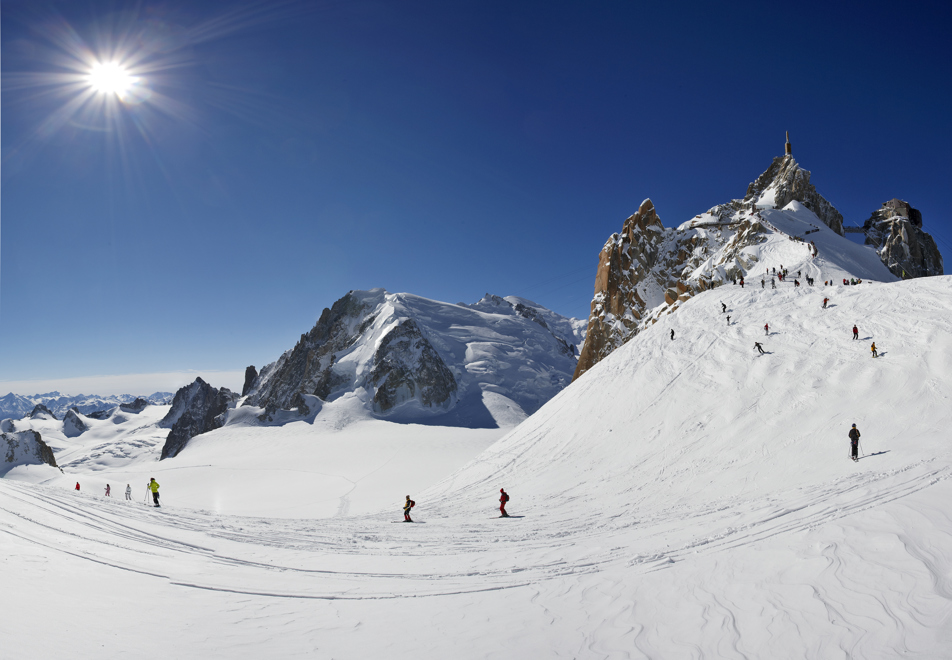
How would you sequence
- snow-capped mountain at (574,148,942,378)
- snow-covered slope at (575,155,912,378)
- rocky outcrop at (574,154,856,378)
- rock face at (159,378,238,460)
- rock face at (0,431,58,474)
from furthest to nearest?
rock face at (159,378,238,460) < rocky outcrop at (574,154,856,378) < snow-capped mountain at (574,148,942,378) < snow-covered slope at (575,155,912,378) < rock face at (0,431,58,474)

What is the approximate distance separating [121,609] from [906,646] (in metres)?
10.3

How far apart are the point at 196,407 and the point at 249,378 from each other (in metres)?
14.5

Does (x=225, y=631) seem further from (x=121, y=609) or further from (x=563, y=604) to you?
(x=563, y=604)

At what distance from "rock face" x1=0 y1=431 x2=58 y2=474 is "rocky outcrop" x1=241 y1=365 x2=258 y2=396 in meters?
64.7

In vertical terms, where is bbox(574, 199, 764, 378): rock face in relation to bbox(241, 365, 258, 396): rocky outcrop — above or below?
above

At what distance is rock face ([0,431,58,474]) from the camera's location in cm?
4150

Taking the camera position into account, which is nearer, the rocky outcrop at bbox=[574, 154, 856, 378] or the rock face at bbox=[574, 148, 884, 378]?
the rock face at bbox=[574, 148, 884, 378]

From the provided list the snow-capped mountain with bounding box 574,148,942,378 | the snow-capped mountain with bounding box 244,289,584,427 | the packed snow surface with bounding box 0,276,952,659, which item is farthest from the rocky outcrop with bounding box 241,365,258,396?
the packed snow surface with bounding box 0,276,952,659

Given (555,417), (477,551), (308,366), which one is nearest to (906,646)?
(477,551)

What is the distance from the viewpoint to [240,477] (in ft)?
126

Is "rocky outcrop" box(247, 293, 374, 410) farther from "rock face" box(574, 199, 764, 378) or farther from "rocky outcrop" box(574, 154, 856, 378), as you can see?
"rocky outcrop" box(574, 154, 856, 378)

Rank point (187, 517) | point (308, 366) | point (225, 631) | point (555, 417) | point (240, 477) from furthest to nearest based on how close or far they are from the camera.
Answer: point (308, 366)
point (240, 477)
point (555, 417)
point (187, 517)
point (225, 631)

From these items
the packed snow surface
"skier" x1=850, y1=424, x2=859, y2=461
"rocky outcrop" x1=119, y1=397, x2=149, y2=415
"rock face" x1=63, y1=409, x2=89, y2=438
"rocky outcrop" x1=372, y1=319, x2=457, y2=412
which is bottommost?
"rock face" x1=63, y1=409, x2=89, y2=438

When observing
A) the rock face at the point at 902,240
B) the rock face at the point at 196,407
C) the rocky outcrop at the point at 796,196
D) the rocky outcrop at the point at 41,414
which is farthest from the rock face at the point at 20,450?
the rocky outcrop at the point at 41,414
